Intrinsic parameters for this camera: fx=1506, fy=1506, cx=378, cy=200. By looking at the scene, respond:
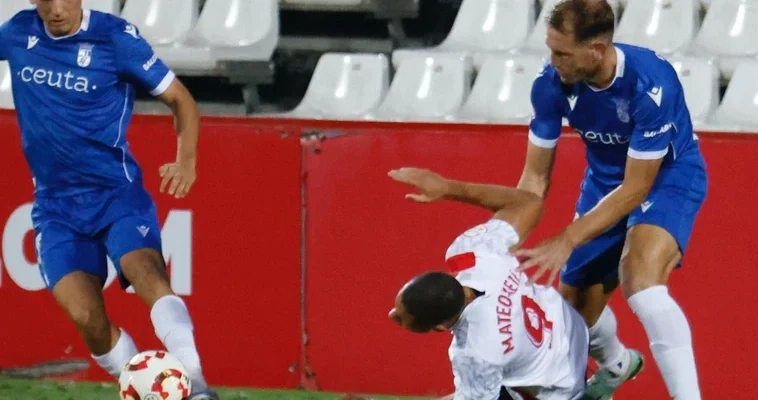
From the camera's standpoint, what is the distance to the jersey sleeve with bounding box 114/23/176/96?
5.74m

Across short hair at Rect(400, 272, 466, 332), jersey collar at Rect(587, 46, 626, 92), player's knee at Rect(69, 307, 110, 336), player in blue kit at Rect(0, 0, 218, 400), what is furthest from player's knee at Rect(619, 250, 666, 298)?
player's knee at Rect(69, 307, 110, 336)

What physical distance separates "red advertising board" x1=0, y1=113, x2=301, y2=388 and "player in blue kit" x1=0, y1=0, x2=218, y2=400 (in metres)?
1.05

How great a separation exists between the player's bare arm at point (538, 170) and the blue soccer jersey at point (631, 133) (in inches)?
1.3

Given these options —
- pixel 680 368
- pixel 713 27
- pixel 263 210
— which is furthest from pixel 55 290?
pixel 713 27

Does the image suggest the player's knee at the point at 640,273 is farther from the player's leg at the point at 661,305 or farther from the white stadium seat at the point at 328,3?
the white stadium seat at the point at 328,3

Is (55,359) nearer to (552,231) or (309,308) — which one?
(309,308)

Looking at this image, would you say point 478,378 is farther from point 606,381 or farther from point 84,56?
point 84,56

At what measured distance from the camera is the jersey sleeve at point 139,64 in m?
5.74

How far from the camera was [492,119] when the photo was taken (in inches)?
281

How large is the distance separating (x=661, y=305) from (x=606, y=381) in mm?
896

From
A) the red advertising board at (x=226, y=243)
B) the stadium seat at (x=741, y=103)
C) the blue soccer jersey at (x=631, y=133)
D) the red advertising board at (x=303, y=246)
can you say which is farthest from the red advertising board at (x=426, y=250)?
the blue soccer jersey at (x=631, y=133)

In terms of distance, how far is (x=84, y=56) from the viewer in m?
5.73

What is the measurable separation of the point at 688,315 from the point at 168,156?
244 cm

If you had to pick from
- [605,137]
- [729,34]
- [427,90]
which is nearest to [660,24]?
[729,34]
